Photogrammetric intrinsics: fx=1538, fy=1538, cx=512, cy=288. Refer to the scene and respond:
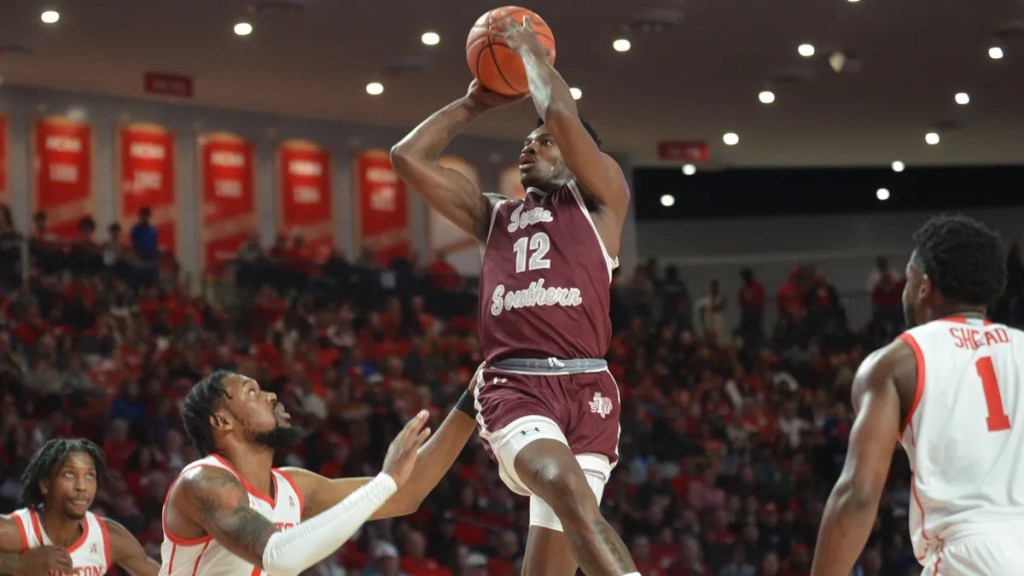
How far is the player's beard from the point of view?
18.6 feet

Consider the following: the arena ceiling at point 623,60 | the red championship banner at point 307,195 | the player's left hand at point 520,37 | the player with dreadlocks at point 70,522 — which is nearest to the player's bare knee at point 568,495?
the player's left hand at point 520,37

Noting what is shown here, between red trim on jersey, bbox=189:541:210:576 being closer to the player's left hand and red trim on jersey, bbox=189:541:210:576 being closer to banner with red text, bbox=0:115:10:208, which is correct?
the player's left hand

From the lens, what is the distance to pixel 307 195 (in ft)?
72.7

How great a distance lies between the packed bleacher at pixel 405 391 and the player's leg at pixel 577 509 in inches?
257

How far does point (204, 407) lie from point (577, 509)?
62.6 inches

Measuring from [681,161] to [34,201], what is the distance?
407 inches

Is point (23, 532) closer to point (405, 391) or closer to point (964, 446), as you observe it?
point (964, 446)

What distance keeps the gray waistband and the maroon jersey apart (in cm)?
2

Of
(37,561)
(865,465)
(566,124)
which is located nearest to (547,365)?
(566,124)

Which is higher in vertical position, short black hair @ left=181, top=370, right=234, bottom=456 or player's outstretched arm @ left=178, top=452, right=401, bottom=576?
short black hair @ left=181, top=370, right=234, bottom=456

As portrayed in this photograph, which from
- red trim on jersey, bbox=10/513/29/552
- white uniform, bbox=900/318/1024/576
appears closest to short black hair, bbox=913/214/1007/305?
white uniform, bbox=900/318/1024/576

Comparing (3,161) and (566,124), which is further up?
(3,161)

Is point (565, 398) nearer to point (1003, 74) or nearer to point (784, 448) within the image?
point (784, 448)

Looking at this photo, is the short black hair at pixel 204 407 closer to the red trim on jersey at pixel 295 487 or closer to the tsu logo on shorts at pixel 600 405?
the red trim on jersey at pixel 295 487
